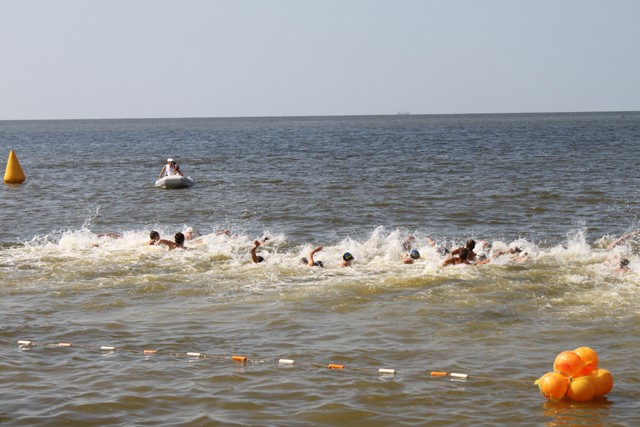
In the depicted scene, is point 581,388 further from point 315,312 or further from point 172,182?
point 172,182

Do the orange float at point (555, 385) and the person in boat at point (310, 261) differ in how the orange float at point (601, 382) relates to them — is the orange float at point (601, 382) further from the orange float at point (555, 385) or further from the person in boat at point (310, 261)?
the person in boat at point (310, 261)

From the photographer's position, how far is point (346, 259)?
15414 millimetres

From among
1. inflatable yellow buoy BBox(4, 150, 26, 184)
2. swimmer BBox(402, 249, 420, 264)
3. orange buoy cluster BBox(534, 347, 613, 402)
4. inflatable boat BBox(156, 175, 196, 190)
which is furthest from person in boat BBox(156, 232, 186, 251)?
inflatable yellow buoy BBox(4, 150, 26, 184)

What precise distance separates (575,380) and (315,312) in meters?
4.81

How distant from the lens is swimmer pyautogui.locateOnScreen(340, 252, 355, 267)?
1541 centimetres

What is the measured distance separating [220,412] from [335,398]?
4.15 feet

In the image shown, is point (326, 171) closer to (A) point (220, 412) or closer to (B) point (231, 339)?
(B) point (231, 339)

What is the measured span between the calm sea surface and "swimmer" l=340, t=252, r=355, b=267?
209 millimetres

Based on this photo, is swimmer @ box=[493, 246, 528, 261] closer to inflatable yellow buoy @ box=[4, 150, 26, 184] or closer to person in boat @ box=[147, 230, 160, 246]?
person in boat @ box=[147, 230, 160, 246]

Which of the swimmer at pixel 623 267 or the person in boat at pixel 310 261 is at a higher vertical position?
the swimmer at pixel 623 267

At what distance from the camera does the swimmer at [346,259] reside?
15414 millimetres

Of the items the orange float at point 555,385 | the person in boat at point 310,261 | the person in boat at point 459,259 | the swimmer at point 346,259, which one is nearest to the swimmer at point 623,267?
the person in boat at point 459,259

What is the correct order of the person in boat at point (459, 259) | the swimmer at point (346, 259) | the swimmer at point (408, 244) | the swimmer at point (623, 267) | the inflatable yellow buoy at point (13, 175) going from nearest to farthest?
1. the swimmer at point (623, 267)
2. the person in boat at point (459, 259)
3. the swimmer at point (346, 259)
4. the swimmer at point (408, 244)
5. the inflatable yellow buoy at point (13, 175)

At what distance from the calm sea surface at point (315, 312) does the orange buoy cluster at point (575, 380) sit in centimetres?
16
